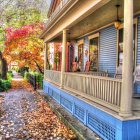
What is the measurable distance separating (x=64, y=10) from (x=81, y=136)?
189 inches

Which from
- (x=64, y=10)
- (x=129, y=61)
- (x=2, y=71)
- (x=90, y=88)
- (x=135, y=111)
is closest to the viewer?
(x=129, y=61)

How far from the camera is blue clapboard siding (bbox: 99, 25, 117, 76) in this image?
7449 mm

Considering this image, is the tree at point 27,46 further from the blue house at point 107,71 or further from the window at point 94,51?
the window at point 94,51

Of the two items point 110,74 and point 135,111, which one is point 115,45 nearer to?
point 110,74

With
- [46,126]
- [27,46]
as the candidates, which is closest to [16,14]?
[27,46]

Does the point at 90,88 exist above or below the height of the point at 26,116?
above

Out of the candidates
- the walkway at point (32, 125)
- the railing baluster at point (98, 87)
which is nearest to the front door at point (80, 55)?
the railing baluster at point (98, 87)

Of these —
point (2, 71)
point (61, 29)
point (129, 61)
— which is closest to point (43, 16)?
point (2, 71)

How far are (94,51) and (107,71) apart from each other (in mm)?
1780

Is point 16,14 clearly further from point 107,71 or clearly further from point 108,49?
point 107,71

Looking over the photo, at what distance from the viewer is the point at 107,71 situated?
792 centimetres

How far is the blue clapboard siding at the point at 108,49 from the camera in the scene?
24.4ft

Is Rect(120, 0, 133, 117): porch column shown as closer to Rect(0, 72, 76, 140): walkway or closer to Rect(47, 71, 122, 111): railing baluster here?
Rect(47, 71, 122, 111): railing baluster

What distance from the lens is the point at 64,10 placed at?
6566 mm
